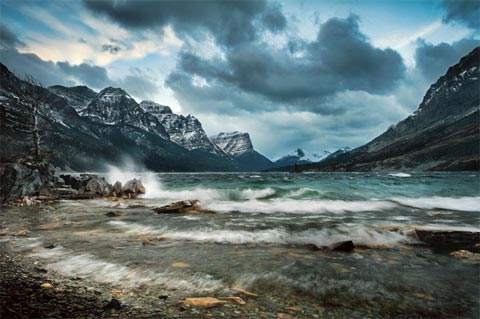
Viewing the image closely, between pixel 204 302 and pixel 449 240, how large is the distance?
11.6 meters

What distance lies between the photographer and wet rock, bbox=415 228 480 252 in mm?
11625

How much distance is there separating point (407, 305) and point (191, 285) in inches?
196

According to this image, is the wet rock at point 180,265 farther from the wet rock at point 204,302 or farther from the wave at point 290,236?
the wave at point 290,236

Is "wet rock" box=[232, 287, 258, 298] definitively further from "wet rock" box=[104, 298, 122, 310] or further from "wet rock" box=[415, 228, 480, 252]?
"wet rock" box=[415, 228, 480, 252]

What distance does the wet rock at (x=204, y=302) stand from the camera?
237 inches

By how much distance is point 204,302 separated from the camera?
6098 millimetres

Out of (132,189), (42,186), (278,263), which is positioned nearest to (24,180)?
(42,186)

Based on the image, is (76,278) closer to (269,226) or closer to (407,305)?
(407,305)

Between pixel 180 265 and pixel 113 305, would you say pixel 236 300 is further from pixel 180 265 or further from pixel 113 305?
pixel 180 265

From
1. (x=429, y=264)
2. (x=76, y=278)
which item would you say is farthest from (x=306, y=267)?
(x=76, y=278)

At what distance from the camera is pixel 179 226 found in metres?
16.5

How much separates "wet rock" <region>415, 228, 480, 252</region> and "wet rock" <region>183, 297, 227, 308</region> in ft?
32.2

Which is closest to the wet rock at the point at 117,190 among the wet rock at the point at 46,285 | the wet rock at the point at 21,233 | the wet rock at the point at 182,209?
the wet rock at the point at 182,209

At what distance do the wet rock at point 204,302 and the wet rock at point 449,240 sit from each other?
9.83 meters
